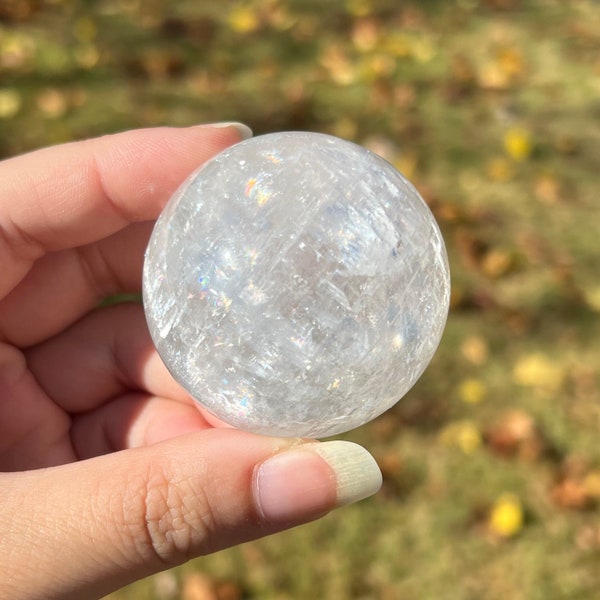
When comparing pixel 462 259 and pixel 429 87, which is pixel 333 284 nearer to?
pixel 462 259

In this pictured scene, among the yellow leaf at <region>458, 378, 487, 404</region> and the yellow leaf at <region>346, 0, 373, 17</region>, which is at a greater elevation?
the yellow leaf at <region>346, 0, 373, 17</region>

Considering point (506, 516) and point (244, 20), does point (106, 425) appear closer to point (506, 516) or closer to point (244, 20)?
point (506, 516)

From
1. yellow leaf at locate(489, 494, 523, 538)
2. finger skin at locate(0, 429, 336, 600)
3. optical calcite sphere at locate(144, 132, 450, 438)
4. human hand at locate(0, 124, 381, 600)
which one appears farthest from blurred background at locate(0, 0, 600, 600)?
optical calcite sphere at locate(144, 132, 450, 438)

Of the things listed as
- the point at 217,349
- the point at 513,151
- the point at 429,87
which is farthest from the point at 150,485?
the point at 429,87

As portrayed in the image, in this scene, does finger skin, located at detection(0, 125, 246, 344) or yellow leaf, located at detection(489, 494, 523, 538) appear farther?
yellow leaf, located at detection(489, 494, 523, 538)

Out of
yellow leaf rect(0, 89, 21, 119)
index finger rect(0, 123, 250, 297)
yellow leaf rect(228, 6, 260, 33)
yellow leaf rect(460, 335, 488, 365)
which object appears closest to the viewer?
index finger rect(0, 123, 250, 297)

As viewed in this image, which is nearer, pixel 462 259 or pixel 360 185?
pixel 360 185

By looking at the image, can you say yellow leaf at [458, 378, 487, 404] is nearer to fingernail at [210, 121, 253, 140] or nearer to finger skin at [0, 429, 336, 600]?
fingernail at [210, 121, 253, 140]

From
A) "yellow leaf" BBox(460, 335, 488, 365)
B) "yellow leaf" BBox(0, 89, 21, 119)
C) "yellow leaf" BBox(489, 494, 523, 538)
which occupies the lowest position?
"yellow leaf" BBox(489, 494, 523, 538)
